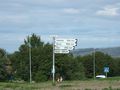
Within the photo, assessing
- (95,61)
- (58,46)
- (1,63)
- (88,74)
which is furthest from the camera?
(95,61)

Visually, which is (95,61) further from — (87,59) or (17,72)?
(17,72)

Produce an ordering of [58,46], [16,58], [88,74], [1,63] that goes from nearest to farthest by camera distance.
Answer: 1. [58,46]
2. [1,63]
3. [16,58]
4. [88,74]

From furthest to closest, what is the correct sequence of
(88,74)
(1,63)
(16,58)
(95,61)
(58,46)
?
(95,61), (88,74), (16,58), (1,63), (58,46)

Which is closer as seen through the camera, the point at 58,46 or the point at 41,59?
the point at 58,46

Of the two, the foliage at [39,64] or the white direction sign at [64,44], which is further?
the foliage at [39,64]

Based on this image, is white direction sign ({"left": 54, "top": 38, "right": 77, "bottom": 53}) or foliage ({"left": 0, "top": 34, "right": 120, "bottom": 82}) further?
→ foliage ({"left": 0, "top": 34, "right": 120, "bottom": 82})

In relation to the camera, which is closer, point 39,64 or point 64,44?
point 64,44

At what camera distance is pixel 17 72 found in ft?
375

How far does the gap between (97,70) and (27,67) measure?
144 feet

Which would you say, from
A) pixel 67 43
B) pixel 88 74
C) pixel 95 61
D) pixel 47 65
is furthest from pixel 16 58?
pixel 67 43

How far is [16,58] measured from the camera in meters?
120

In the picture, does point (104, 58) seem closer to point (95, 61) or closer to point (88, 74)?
point (95, 61)

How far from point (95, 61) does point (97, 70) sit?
6.85 m

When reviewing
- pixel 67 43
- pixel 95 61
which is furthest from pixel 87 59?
pixel 67 43
